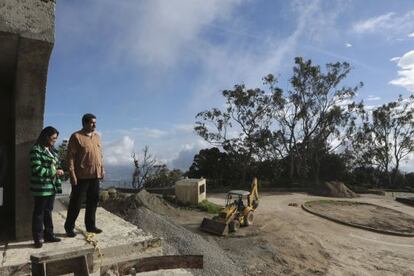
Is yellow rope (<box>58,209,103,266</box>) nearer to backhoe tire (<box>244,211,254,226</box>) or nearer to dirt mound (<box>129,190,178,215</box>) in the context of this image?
backhoe tire (<box>244,211,254,226</box>)

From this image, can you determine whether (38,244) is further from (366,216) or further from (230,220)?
(366,216)

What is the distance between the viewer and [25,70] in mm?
4527

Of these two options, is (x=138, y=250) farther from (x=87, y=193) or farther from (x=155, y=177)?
(x=155, y=177)

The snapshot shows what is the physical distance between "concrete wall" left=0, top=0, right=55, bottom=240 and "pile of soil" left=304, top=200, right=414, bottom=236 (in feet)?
48.4

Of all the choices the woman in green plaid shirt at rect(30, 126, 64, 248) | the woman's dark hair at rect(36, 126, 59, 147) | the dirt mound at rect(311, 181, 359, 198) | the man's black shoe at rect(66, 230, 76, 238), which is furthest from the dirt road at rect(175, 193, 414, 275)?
the dirt mound at rect(311, 181, 359, 198)

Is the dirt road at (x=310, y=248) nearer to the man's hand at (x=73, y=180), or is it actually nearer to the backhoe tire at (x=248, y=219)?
the backhoe tire at (x=248, y=219)

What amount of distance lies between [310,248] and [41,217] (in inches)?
394

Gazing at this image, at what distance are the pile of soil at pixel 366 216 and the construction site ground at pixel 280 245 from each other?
90 centimetres

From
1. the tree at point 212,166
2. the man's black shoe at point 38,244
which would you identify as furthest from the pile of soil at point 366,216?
the man's black shoe at point 38,244

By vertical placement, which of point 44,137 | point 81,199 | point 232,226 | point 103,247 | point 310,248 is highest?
point 44,137

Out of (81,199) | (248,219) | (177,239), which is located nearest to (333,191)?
(248,219)

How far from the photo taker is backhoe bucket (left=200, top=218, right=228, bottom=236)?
13211mm

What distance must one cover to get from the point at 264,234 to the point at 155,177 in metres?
16.6

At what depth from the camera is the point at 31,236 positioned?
480 centimetres
